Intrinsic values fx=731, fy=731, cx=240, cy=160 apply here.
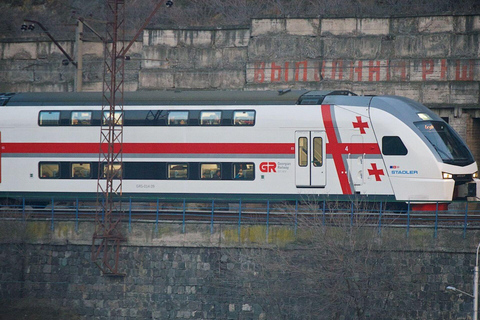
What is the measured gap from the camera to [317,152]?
973 inches

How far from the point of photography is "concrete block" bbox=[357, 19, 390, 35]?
3525 centimetres

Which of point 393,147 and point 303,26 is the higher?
point 303,26

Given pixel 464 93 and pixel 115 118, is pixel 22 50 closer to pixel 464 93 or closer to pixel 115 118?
pixel 115 118

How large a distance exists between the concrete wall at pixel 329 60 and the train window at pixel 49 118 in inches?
431

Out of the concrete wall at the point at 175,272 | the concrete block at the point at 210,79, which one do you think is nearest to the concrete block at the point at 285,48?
the concrete block at the point at 210,79

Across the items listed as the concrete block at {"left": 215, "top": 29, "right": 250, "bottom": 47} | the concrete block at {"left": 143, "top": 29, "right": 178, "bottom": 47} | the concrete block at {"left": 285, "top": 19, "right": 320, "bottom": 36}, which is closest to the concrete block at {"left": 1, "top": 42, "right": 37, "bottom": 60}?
the concrete block at {"left": 143, "top": 29, "right": 178, "bottom": 47}

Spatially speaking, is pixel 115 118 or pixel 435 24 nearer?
pixel 115 118

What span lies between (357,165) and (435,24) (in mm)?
13178

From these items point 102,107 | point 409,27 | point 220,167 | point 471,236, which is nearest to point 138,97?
point 102,107

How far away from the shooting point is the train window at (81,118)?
26.3 metres

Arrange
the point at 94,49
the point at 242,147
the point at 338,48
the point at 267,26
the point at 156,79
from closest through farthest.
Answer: the point at 242,147 → the point at 338,48 → the point at 267,26 → the point at 156,79 → the point at 94,49

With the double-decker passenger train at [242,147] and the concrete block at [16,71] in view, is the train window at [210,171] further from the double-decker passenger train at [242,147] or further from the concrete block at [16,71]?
the concrete block at [16,71]

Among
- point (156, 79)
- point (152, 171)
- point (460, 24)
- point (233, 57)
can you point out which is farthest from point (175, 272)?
point (460, 24)

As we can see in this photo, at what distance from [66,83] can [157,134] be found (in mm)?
15636
